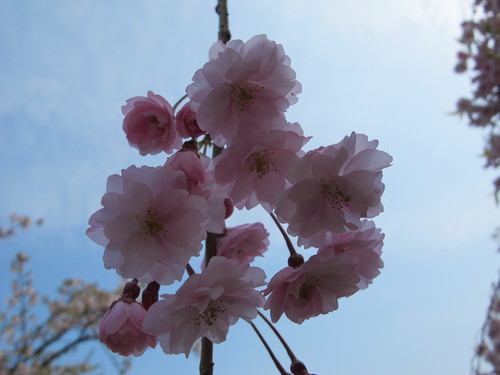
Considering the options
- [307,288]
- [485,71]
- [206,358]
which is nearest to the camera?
[206,358]

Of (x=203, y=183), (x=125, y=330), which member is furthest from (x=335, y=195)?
(x=125, y=330)

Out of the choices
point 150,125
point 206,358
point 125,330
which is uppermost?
point 150,125

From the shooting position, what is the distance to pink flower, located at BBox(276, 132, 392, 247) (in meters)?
0.77

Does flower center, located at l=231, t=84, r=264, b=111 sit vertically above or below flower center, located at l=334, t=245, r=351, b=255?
above

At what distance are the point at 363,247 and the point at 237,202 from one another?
289 mm

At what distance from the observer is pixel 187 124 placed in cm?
88

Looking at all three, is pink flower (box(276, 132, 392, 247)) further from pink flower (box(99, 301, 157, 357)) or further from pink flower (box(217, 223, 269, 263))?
pink flower (box(99, 301, 157, 357))

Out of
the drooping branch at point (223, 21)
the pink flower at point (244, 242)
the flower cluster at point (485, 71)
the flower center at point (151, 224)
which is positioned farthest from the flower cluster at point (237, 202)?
the flower cluster at point (485, 71)

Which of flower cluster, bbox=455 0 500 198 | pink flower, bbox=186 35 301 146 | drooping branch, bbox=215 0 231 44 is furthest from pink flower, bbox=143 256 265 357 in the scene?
flower cluster, bbox=455 0 500 198

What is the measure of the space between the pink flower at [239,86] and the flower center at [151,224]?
188 millimetres

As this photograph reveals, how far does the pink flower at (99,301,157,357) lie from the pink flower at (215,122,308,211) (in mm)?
287

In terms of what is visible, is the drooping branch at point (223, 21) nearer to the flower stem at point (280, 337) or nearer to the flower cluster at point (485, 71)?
the flower stem at point (280, 337)

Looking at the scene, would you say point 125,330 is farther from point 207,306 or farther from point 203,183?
point 203,183

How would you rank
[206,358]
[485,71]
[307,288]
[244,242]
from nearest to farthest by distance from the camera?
1. [206,358]
2. [307,288]
3. [244,242]
4. [485,71]
